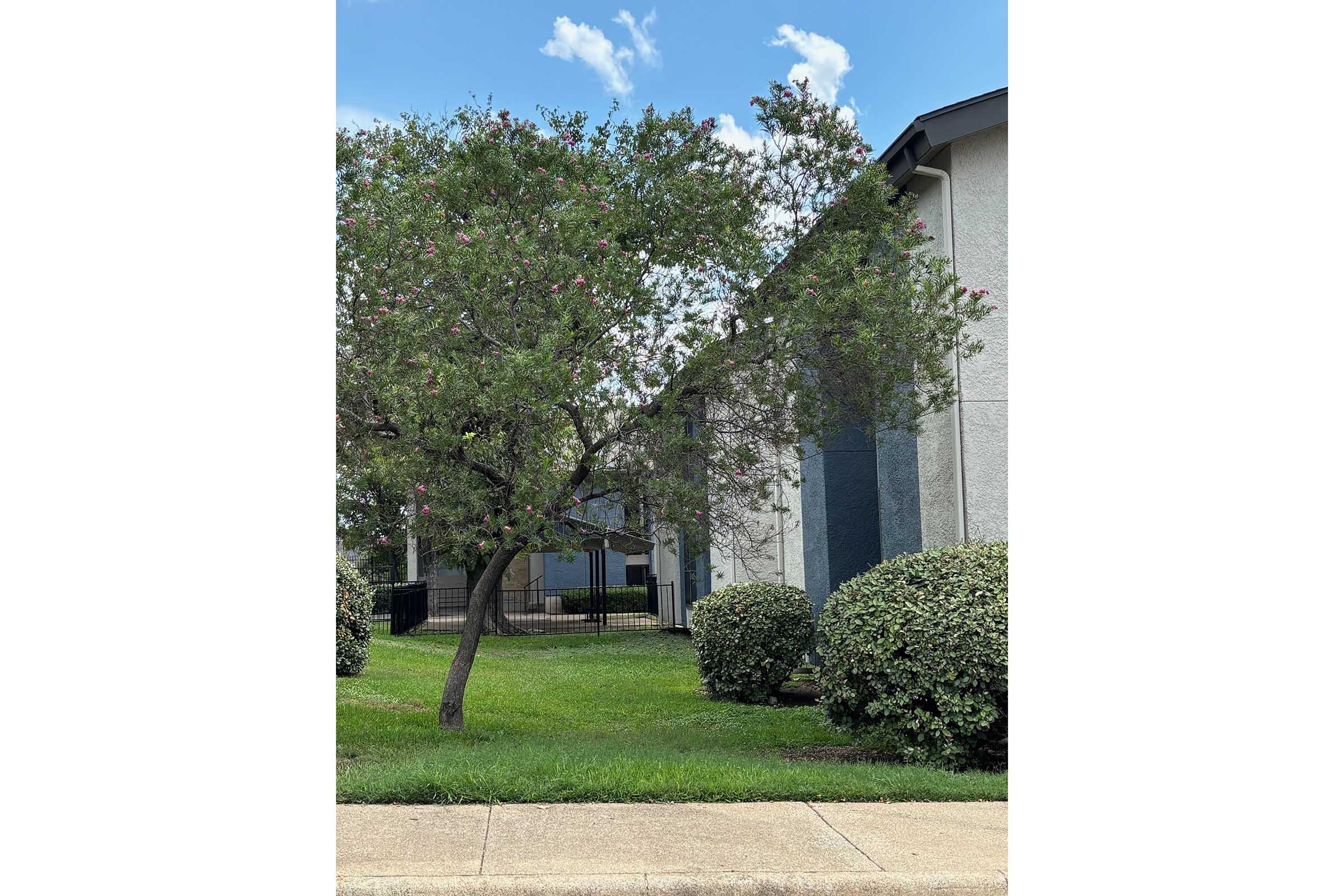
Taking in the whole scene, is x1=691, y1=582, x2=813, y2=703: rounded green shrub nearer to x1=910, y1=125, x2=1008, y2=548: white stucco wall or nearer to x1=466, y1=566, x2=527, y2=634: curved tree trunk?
x1=910, y1=125, x2=1008, y2=548: white stucco wall

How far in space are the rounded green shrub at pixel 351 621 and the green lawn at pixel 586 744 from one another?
1.02ft

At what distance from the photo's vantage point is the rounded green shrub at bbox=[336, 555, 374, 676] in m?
10.8

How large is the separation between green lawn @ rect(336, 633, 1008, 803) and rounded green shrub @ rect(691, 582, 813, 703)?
0.83 ft

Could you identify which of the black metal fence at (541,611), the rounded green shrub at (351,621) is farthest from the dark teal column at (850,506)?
the black metal fence at (541,611)

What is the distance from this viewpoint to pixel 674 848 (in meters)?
4.03

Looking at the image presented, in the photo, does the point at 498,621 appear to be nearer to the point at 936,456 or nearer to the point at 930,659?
the point at 936,456

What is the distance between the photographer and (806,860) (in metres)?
3.89

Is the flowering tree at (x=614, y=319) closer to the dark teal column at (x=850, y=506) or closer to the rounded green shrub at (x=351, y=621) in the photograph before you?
the dark teal column at (x=850, y=506)

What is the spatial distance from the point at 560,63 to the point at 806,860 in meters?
7.44

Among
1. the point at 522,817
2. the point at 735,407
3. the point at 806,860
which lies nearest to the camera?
the point at 806,860
